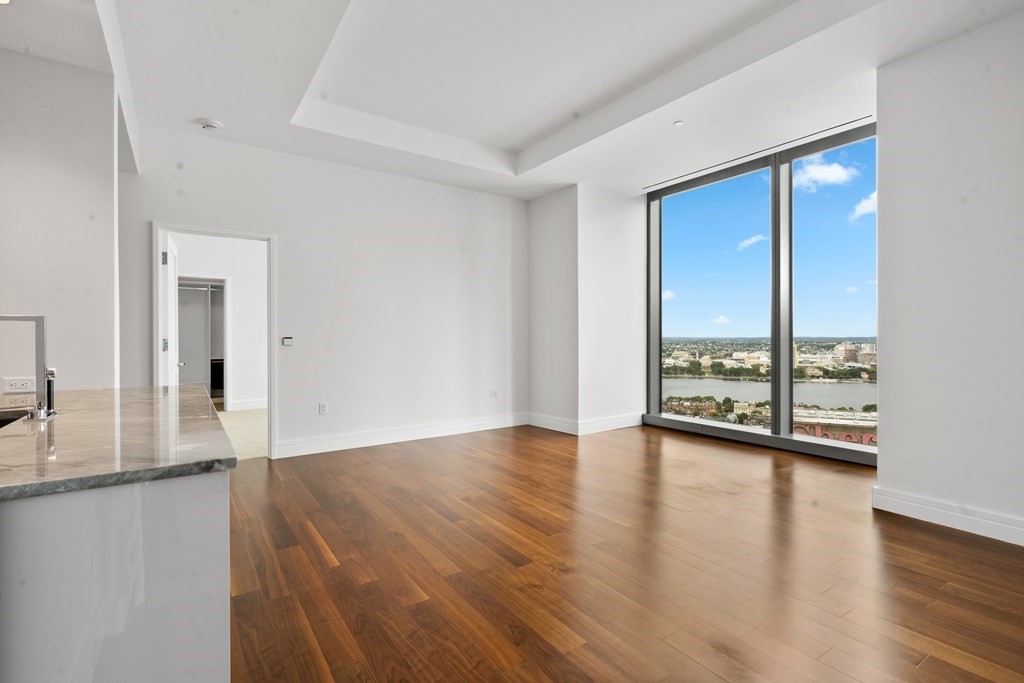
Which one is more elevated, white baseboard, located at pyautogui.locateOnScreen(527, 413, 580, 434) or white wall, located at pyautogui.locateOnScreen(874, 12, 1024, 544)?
white wall, located at pyautogui.locateOnScreen(874, 12, 1024, 544)

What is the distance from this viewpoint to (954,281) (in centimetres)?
291

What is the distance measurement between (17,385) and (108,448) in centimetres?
212

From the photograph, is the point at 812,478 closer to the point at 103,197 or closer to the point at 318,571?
the point at 318,571

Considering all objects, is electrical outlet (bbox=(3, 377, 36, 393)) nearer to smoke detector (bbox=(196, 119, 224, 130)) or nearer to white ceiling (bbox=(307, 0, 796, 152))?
smoke detector (bbox=(196, 119, 224, 130))

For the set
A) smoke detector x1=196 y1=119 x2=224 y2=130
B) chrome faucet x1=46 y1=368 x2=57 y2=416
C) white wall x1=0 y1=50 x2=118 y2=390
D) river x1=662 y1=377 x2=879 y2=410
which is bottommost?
river x1=662 y1=377 x2=879 y2=410

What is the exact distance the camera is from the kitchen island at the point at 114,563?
911 millimetres

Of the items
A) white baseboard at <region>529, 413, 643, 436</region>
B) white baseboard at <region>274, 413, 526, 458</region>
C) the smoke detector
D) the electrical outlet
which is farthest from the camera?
white baseboard at <region>529, 413, 643, 436</region>

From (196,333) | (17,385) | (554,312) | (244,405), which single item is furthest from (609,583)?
(196,333)

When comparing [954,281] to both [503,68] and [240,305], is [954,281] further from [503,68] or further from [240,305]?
[240,305]

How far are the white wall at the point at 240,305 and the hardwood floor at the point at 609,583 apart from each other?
184 inches

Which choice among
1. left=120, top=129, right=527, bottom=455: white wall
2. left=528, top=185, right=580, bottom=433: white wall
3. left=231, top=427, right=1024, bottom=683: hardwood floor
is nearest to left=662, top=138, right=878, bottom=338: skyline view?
left=528, top=185, right=580, bottom=433: white wall

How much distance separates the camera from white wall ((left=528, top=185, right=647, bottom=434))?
561cm

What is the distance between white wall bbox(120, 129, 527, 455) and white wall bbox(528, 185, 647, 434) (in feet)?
0.98

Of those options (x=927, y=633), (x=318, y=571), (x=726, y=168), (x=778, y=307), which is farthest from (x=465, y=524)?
(x=726, y=168)
